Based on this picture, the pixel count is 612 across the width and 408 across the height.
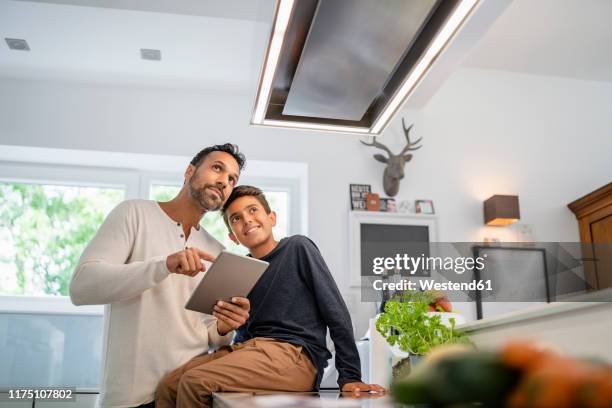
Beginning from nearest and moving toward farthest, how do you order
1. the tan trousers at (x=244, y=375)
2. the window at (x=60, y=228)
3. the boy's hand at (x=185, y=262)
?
the tan trousers at (x=244, y=375) < the boy's hand at (x=185, y=262) < the window at (x=60, y=228)

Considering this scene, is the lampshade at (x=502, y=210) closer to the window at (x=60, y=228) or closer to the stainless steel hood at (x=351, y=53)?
the window at (x=60, y=228)

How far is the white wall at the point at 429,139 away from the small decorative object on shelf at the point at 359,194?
40mm

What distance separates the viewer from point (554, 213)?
4043 mm

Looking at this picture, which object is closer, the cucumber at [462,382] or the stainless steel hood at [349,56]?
the cucumber at [462,382]

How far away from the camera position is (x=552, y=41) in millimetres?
3748

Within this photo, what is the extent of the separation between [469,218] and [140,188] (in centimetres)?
221

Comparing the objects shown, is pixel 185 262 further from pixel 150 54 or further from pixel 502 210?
pixel 502 210

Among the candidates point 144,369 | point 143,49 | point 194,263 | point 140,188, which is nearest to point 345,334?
point 194,263

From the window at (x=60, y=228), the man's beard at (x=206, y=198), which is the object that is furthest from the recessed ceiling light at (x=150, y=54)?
the man's beard at (x=206, y=198)

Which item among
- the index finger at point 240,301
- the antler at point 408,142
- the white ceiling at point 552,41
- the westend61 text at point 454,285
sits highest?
the white ceiling at point 552,41

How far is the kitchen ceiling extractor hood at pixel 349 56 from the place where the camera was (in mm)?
1296

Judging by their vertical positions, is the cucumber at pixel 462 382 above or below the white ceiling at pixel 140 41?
below

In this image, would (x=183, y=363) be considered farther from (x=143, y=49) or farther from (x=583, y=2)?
(x=583, y=2)

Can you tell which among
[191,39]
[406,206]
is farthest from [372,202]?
[191,39]
